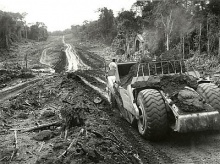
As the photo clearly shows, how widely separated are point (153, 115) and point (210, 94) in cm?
182

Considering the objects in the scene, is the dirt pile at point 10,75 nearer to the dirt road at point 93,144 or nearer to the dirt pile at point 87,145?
the dirt road at point 93,144

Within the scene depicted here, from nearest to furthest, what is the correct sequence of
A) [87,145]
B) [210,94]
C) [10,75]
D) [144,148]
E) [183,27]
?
[87,145], [144,148], [210,94], [10,75], [183,27]

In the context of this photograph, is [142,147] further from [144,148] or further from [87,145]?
[87,145]

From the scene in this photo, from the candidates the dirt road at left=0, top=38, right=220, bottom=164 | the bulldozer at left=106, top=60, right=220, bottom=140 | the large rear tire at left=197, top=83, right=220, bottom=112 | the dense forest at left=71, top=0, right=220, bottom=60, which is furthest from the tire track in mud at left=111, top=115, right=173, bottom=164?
the dense forest at left=71, top=0, right=220, bottom=60

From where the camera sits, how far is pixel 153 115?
278 inches

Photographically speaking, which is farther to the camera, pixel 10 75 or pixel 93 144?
pixel 10 75

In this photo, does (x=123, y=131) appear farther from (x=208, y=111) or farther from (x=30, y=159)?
(x=30, y=159)

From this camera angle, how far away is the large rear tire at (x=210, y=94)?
24.5ft

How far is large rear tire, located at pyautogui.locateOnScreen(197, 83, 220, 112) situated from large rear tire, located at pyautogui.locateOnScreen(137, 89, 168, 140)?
140 cm

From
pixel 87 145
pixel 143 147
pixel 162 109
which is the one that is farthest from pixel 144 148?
pixel 87 145

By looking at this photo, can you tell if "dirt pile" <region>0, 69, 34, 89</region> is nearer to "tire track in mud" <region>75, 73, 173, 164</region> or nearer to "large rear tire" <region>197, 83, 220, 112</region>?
"tire track in mud" <region>75, 73, 173, 164</region>

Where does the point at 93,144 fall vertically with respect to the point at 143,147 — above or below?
above

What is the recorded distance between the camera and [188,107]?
680 cm

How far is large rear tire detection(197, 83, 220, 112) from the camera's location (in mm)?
7465
